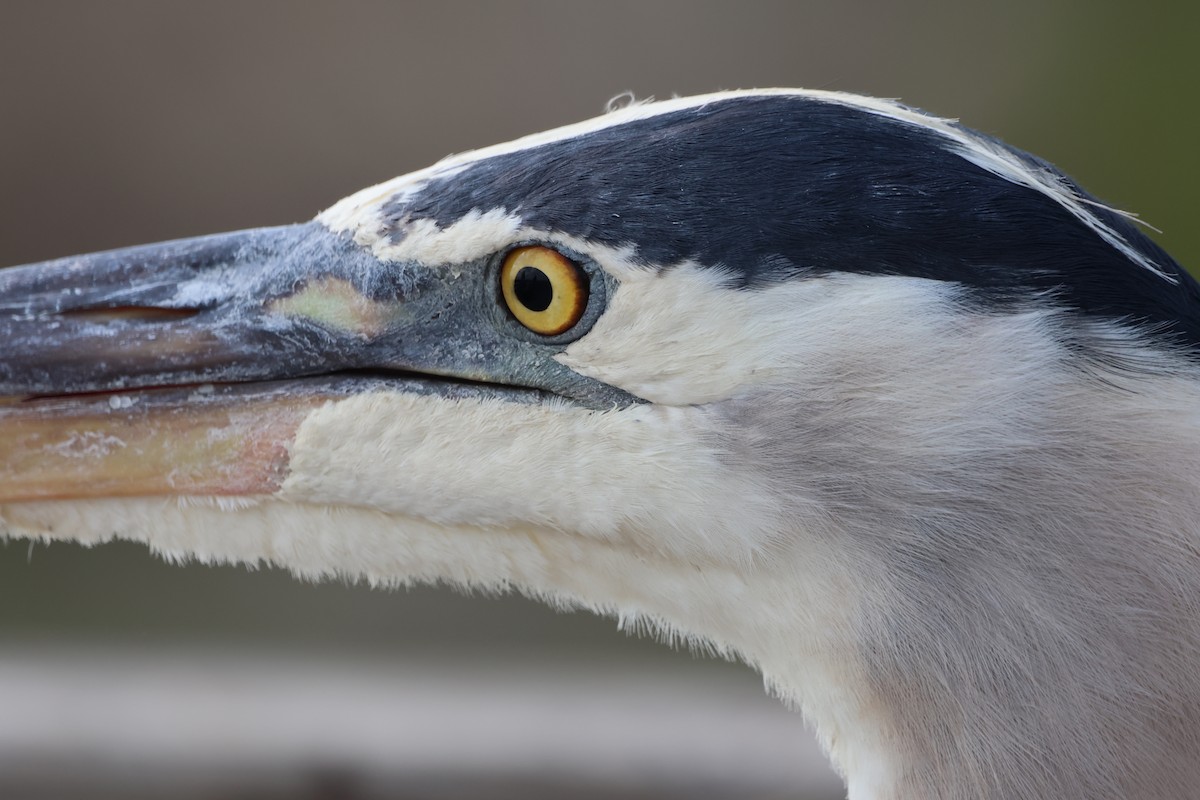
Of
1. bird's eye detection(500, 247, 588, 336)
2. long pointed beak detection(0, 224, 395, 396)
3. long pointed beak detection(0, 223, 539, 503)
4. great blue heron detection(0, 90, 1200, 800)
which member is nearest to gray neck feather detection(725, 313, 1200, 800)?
great blue heron detection(0, 90, 1200, 800)

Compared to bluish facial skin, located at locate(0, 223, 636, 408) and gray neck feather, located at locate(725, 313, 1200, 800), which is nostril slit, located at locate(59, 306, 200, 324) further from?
gray neck feather, located at locate(725, 313, 1200, 800)

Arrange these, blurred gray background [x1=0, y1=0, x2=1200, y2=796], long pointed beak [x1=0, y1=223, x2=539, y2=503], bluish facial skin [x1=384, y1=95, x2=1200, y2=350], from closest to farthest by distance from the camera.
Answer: bluish facial skin [x1=384, y1=95, x2=1200, y2=350] < long pointed beak [x1=0, y1=223, x2=539, y2=503] < blurred gray background [x1=0, y1=0, x2=1200, y2=796]

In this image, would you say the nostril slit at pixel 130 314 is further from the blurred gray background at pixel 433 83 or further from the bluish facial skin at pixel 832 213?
the blurred gray background at pixel 433 83

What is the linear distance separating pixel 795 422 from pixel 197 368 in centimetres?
55

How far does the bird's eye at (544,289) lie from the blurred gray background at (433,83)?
11.4 feet

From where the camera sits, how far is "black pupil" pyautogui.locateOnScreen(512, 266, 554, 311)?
3.59 feet

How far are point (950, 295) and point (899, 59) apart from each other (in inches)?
152

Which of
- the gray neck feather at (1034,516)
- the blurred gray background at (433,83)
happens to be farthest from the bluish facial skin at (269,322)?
the blurred gray background at (433,83)

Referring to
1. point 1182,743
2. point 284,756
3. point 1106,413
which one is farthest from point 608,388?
point 284,756

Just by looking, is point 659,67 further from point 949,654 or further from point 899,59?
point 949,654

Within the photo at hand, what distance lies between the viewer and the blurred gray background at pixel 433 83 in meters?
4.59

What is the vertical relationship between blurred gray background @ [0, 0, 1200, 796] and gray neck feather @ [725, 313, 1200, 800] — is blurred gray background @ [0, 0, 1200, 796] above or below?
above

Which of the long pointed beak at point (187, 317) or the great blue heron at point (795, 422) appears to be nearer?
the great blue heron at point (795, 422)

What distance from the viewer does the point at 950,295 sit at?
3.42ft
